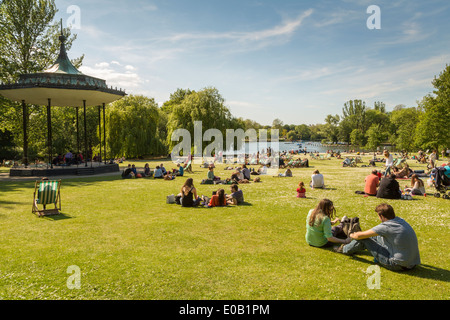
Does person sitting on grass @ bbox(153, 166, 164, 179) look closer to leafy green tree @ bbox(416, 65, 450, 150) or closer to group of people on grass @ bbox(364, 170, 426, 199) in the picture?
group of people on grass @ bbox(364, 170, 426, 199)

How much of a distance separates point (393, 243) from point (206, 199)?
732cm

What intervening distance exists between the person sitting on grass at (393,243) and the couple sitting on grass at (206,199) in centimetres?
627

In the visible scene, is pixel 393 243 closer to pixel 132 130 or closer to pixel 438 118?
pixel 132 130

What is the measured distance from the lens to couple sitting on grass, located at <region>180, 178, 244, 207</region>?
1106 cm

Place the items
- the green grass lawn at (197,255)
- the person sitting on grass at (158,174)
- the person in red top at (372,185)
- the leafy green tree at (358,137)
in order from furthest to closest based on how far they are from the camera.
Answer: the leafy green tree at (358,137)
the person sitting on grass at (158,174)
the person in red top at (372,185)
the green grass lawn at (197,255)

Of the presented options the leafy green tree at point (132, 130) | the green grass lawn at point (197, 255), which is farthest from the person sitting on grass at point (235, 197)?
the leafy green tree at point (132, 130)

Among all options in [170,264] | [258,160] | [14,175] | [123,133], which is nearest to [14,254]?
[170,264]

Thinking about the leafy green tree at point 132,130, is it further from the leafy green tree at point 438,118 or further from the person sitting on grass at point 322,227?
the leafy green tree at point 438,118

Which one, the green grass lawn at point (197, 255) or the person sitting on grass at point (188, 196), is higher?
the person sitting on grass at point (188, 196)

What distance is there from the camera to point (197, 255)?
6195 millimetres

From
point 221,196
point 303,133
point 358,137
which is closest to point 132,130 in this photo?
point 221,196

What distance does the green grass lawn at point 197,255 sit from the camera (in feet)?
15.3

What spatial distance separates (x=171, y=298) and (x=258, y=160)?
92.9 ft

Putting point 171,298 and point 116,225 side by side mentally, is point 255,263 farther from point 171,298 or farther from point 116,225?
point 116,225
